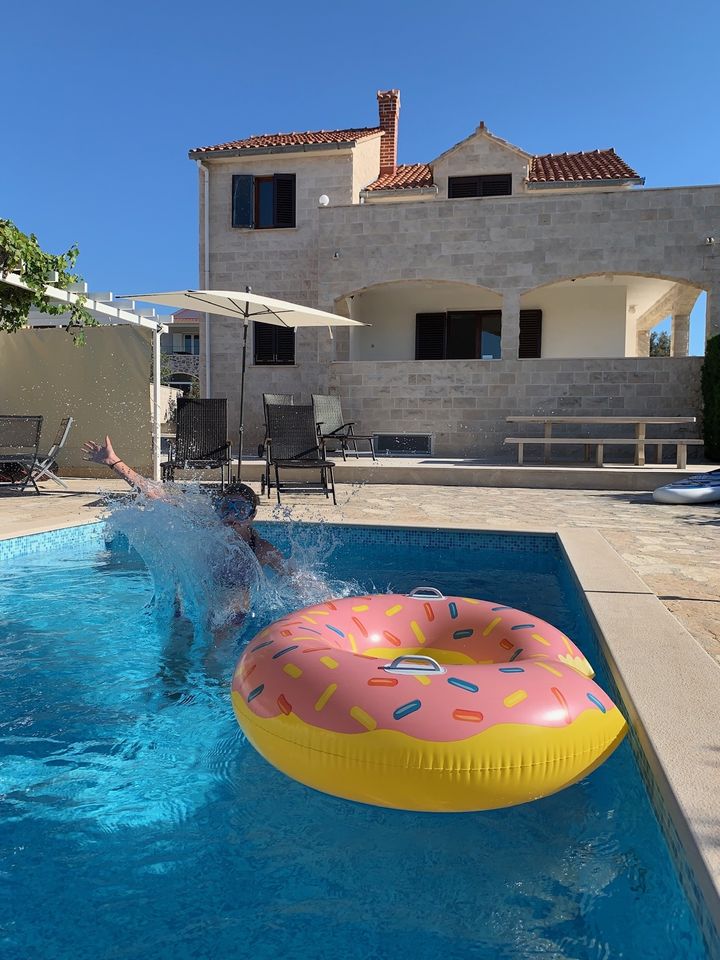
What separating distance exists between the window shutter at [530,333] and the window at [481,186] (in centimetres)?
267

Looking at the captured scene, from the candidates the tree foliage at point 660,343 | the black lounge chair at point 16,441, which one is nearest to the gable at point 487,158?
the black lounge chair at point 16,441

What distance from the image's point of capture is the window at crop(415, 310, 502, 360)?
50.1 feet

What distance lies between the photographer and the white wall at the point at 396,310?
15055 millimetres

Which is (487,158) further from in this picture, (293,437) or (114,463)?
(114,463)

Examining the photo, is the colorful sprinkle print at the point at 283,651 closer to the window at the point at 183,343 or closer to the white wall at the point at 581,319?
the white wall at the point at 581,319

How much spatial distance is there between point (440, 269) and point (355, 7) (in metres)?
4.80

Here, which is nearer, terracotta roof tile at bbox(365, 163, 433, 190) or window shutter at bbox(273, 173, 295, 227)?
window shutter at bbox(273, 173, 295, 227)

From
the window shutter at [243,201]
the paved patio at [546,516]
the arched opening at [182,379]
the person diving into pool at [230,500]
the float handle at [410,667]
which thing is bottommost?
the paved patio at [546,516]

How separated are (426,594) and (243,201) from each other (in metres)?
13.9

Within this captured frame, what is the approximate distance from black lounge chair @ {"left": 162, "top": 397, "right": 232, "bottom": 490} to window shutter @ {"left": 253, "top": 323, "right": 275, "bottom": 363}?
6.14 meters

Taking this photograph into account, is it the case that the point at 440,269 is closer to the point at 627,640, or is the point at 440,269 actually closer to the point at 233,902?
the point at 627,640

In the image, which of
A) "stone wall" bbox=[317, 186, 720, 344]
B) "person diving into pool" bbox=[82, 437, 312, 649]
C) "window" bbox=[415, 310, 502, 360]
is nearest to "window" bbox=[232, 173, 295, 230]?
"stone wall" bbox=[317, 186, 720, 344]

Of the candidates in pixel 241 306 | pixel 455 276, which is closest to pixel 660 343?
pixel 455 276

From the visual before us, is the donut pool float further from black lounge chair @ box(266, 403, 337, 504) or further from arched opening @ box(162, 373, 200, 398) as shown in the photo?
arched opening @ box(162, 373, 200, 398)
